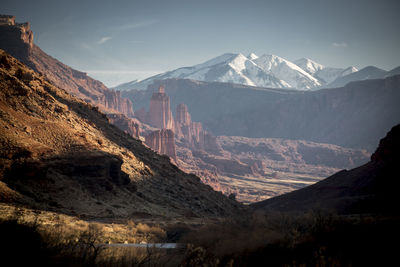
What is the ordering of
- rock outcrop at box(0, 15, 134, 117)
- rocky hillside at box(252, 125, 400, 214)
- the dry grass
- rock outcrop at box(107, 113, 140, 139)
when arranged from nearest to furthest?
the dry grass < rocky hillside at box(252, 125, 400, 214) < rock outcrop at box(0, 15, 134, 117) < rock outcrop at box(107, 113, 140, 139)

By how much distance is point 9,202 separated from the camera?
1437 centimetres

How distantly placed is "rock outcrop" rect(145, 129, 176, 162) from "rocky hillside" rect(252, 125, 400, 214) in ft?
245

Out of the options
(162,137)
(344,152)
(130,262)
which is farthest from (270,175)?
(130,262)

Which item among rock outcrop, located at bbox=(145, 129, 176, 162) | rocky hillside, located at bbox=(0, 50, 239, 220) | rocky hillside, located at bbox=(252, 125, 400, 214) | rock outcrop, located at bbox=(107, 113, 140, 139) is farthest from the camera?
rock outcrop, located at bbox=(145, 129, 176, 162)

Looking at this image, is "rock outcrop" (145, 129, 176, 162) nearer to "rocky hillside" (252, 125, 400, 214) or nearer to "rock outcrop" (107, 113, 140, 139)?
"rock outcrop" (107, 113, 140, 139)

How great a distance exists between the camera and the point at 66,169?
2214cm

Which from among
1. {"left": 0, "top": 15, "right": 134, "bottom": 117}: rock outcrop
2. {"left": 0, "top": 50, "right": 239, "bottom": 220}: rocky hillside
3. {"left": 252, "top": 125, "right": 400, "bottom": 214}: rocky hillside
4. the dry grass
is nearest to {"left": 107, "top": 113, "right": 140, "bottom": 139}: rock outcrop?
{"left": 0, "top": 15, "right": 134, "bottom": 117}: rock outcrop

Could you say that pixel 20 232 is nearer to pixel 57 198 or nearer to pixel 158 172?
pixel 57 198

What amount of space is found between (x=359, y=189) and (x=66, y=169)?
34789 millimetres

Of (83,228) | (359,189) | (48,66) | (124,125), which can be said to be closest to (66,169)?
(83,228)

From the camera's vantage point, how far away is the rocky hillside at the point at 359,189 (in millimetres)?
29266

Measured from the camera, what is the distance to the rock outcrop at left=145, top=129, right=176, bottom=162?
119 metres

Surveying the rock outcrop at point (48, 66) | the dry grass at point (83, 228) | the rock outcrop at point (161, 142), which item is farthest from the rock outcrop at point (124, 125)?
the dry grass at point (83, 228)

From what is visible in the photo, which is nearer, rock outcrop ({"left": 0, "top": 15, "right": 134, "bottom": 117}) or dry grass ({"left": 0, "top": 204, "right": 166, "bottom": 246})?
dry grass ({"left": 0, "top": 204, "right": 166, "bottom": 246})
